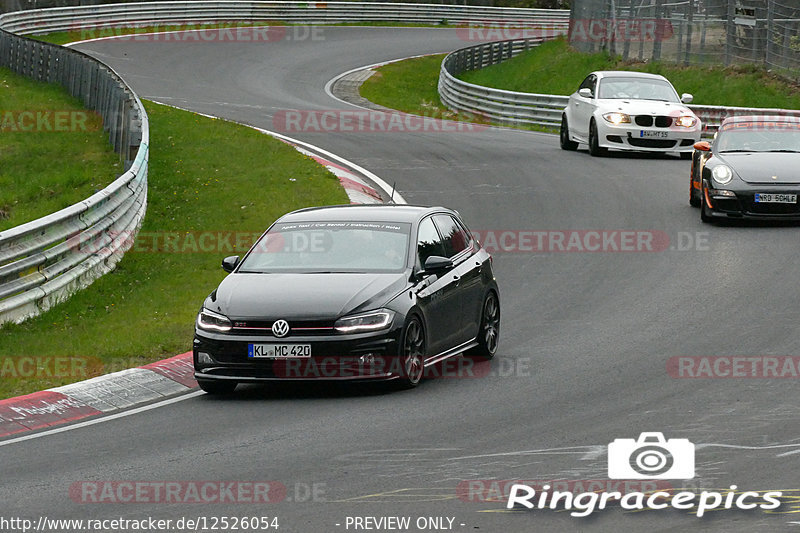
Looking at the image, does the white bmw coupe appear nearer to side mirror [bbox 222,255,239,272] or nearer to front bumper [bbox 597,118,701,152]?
front bumper [bbox 597,118,701,152]

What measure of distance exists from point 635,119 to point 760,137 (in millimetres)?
5972

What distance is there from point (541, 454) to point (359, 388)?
2.95 metres

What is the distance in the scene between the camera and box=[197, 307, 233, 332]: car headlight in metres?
10.9

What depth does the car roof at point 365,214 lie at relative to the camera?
12.2 m

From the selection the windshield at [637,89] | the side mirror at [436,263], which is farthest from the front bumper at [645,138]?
the side mirror at [436,263]

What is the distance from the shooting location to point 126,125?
23766 mm

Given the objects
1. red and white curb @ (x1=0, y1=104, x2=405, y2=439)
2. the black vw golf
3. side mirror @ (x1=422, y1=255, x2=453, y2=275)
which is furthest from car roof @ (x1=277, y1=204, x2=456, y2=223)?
red and white curb @ (x1=0, y1=104, x2=405, y2=439)

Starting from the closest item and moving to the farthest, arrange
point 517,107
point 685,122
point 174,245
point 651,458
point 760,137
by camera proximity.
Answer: point 651,458, point 174,245, point 760,137, point 685,122, point 517,107

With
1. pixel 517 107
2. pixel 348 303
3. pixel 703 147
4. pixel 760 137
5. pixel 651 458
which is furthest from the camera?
pixel 517 107

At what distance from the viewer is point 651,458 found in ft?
27.7

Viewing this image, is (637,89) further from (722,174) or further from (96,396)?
(96,396)

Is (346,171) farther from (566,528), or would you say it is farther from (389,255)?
(566,528)

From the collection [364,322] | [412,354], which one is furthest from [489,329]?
[364,322]

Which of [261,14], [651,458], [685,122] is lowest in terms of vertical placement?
[261,14]
